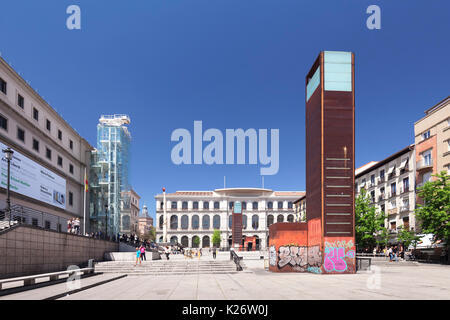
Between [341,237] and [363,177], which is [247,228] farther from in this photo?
[341,237]

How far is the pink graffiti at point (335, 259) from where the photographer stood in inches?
1032

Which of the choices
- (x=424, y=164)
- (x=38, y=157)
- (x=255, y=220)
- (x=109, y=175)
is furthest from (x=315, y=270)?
(x=255, y=220)

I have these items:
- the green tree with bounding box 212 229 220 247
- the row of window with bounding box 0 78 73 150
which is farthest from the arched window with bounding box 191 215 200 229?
the row of window with bounding box 0 78 73 150

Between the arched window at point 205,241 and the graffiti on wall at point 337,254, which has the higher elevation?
the graffiti on wall at point 337,254

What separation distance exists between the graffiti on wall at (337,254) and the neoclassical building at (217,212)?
91.7 metres

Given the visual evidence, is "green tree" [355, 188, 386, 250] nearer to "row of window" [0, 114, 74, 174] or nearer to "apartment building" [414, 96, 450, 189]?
"apartment building" [414, 96, 450, 189]

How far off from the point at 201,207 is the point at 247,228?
15281 millimetres

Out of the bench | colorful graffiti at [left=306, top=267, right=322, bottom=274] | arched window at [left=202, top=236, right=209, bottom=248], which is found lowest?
arched window at [left=202, top=236, right=209, bottom=248]

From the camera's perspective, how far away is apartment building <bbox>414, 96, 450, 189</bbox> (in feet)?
151

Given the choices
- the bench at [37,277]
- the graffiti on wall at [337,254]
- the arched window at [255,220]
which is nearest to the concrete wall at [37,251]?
the bench at [37,277]

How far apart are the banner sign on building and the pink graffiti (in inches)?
974

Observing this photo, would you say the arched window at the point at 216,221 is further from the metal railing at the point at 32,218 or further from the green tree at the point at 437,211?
the metal railing at the point at 32,218
